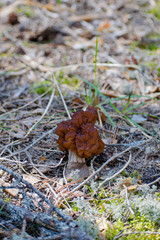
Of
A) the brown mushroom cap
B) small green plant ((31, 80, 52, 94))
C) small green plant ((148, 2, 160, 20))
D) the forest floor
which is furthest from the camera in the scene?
small green plant ((148, 2, 160, 20))

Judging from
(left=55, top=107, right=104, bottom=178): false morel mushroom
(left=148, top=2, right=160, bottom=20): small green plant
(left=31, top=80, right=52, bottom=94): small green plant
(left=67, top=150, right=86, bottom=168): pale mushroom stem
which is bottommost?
(left=31, top=80, right=52, bottom=94): small green plant

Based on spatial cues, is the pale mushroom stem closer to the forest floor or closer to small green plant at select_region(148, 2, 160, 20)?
the forest floor

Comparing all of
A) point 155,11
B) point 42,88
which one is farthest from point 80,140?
point 155,11

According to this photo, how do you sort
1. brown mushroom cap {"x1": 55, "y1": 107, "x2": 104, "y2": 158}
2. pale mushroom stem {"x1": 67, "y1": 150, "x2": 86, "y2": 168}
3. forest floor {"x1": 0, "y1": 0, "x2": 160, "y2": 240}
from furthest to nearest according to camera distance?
pale mushroom stem {"x1": 67, "y1": 150, "x2": 86, "y2": 168}, brown mushroom cap {"x1": 55, "y1": 107, "x2": 104, "y2": 158}, forest floor {"x1": 0, "y1": 0, "x2": 160, "y2": 240}

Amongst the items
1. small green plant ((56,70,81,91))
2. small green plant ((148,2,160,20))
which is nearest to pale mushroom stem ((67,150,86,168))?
small green plant ((56,70,81,91))

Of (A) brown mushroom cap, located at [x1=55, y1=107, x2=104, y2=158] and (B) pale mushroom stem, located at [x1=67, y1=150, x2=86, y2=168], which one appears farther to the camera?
(B) pale mushroom stem, located at [x1=67, y1=150, x2=86, y2=168]

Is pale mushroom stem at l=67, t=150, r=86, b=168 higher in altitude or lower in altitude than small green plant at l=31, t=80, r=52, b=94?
higher

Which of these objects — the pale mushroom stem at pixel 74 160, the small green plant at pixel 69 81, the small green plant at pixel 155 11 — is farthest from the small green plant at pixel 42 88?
the small green plant at pixel 155 11
